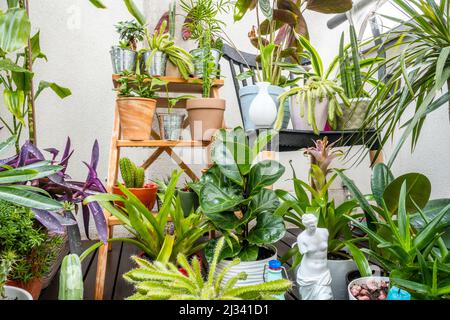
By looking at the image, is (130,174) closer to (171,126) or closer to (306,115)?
(171,126)

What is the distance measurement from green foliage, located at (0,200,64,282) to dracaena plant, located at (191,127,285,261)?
46 centimetres

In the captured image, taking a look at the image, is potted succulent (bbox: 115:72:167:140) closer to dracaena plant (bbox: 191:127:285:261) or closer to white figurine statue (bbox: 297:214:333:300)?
dracaena plant (bbox: 191:127:285:261)

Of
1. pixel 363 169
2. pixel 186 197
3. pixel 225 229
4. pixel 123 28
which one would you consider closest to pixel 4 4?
pixel 123 28

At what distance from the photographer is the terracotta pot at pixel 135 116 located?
126 centimetres

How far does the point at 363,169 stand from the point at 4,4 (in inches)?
98.8

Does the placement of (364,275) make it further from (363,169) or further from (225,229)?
(363,169)

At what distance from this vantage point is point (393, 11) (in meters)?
1.96

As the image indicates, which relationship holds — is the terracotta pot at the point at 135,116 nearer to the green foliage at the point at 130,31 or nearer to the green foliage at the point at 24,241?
the green foliage at the point at 130,31

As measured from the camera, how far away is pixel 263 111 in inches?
48.3

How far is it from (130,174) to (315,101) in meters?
0.82

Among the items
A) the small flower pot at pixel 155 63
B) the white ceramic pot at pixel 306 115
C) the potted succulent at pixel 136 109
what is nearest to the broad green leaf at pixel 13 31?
the potted succulent at pixel 136 109

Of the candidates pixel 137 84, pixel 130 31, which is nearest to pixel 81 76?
pixel 130 31

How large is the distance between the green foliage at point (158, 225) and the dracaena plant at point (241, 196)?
0.09m

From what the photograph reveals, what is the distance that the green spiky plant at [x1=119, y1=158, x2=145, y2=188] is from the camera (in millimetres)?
1293
